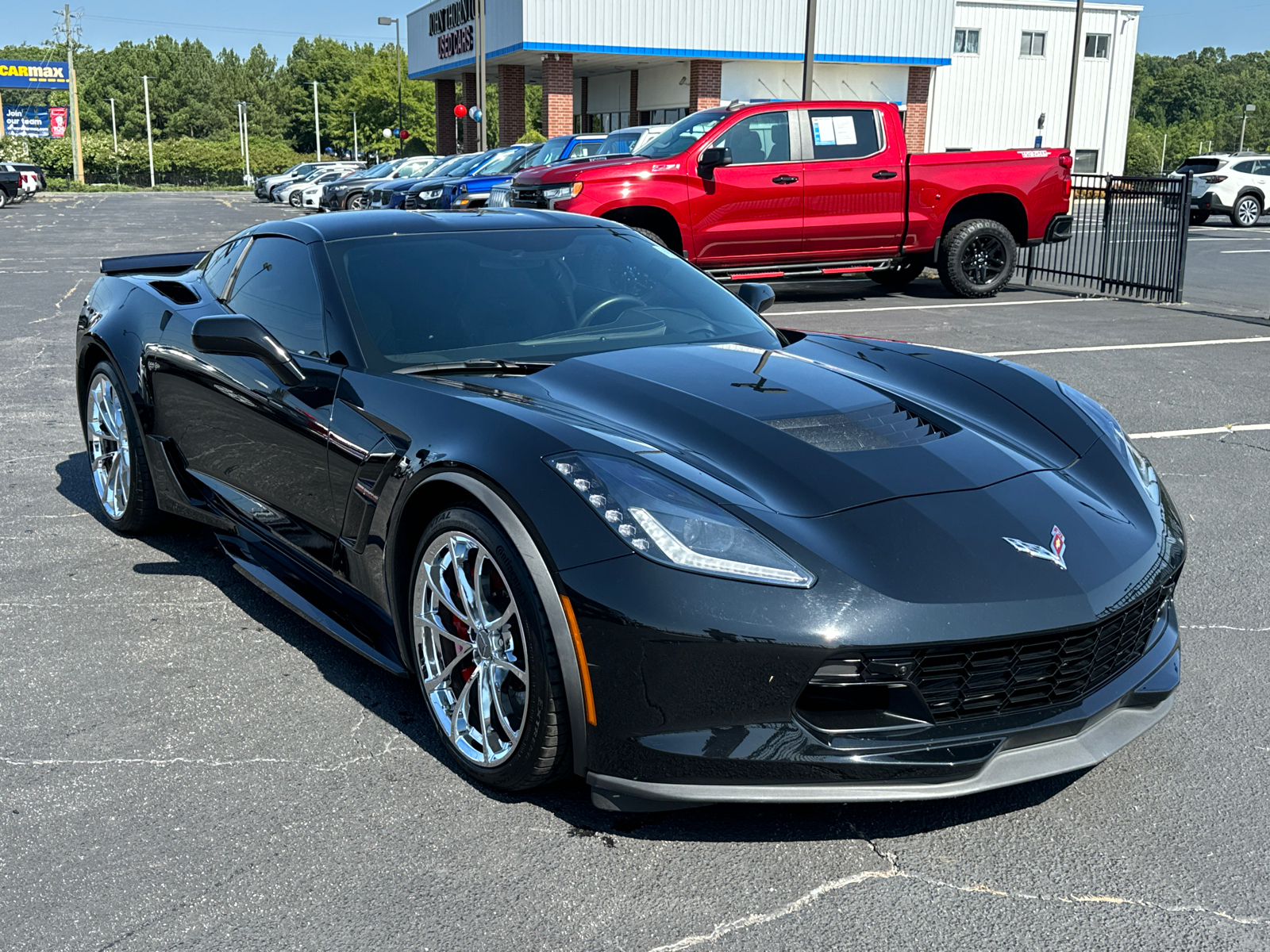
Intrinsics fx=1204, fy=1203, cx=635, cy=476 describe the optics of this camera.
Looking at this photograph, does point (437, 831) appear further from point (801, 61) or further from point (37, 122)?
point (37, 122)

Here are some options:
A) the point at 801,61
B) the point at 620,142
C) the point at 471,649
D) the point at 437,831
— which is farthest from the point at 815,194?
the point at 801,61

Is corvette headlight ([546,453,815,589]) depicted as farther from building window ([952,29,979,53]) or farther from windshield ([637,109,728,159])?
building window ([952,29,979,53])

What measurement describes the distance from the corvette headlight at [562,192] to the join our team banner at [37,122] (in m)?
79.8

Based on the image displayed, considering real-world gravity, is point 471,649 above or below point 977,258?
below

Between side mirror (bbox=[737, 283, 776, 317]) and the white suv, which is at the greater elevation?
the white suv

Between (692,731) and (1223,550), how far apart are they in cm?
327

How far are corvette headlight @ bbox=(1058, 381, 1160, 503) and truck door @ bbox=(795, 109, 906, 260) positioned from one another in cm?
967

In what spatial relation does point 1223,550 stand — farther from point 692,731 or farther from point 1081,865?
point 692,731

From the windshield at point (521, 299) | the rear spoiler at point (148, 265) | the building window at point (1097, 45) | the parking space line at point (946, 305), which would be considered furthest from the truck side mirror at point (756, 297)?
the building window at point (1097, 45)

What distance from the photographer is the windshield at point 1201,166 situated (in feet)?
98.3

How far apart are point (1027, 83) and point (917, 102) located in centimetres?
715

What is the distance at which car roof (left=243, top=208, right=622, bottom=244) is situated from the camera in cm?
409

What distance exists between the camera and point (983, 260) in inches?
553

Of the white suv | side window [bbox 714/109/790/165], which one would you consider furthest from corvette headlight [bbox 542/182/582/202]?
the white suv
